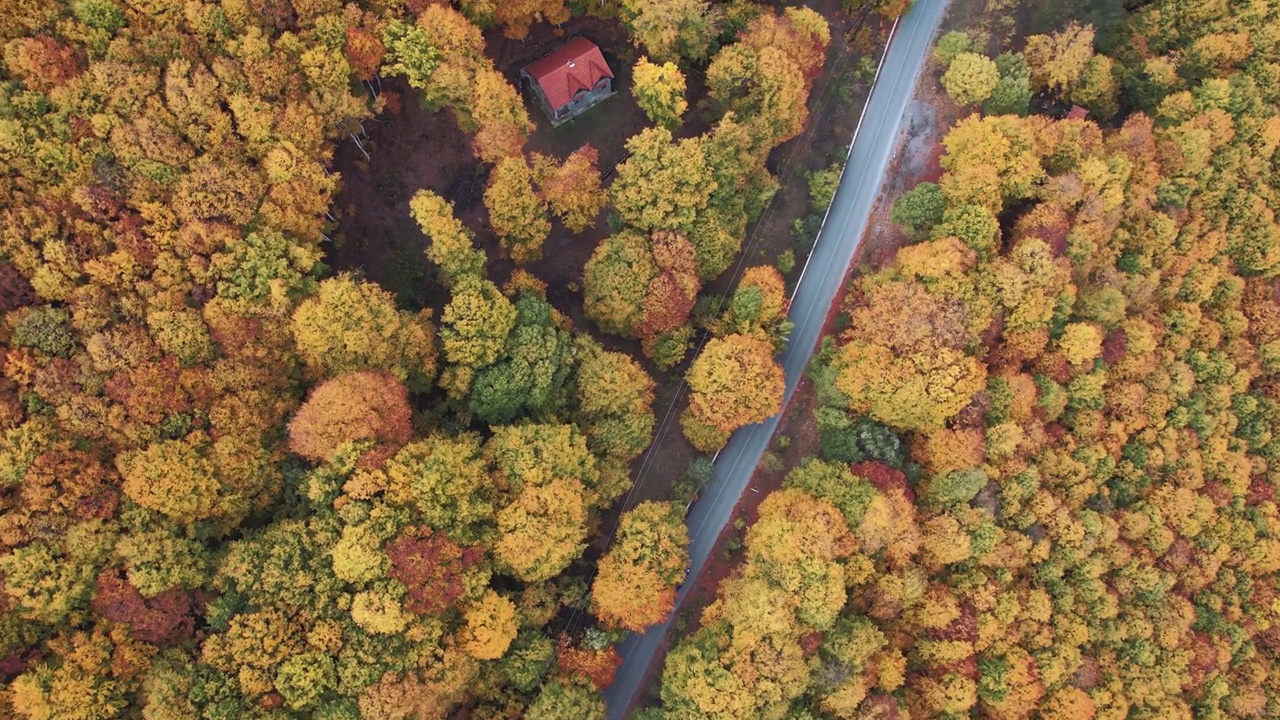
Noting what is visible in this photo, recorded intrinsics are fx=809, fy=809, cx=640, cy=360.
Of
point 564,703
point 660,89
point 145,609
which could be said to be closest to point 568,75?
point 660,89

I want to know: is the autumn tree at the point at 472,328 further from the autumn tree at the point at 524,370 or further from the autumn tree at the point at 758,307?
the autumn tree at the point at 758,307

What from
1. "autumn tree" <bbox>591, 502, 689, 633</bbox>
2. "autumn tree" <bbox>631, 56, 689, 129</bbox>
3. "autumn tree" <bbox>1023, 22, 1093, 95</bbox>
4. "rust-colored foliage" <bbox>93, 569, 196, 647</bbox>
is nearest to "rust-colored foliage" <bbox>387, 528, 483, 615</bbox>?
"autumn tree" <bbox>591, 502, 689, 633</bbox>

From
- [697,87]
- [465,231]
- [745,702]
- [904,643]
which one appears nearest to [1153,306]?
[904,643]

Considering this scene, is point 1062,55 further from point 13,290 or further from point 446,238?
point 13,290

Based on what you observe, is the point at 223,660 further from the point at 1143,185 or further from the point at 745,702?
the point at 1143,185

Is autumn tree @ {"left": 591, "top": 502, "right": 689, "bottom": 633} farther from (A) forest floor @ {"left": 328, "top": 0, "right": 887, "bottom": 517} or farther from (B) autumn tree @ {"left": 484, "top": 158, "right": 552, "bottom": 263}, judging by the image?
(B) autumn tree @ {"left": 484, "top": 158, "right": 552, "bottom": 263}

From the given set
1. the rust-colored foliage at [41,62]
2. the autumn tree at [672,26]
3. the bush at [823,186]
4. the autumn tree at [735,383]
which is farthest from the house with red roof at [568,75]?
the rust-colored foliage at [41,62]
